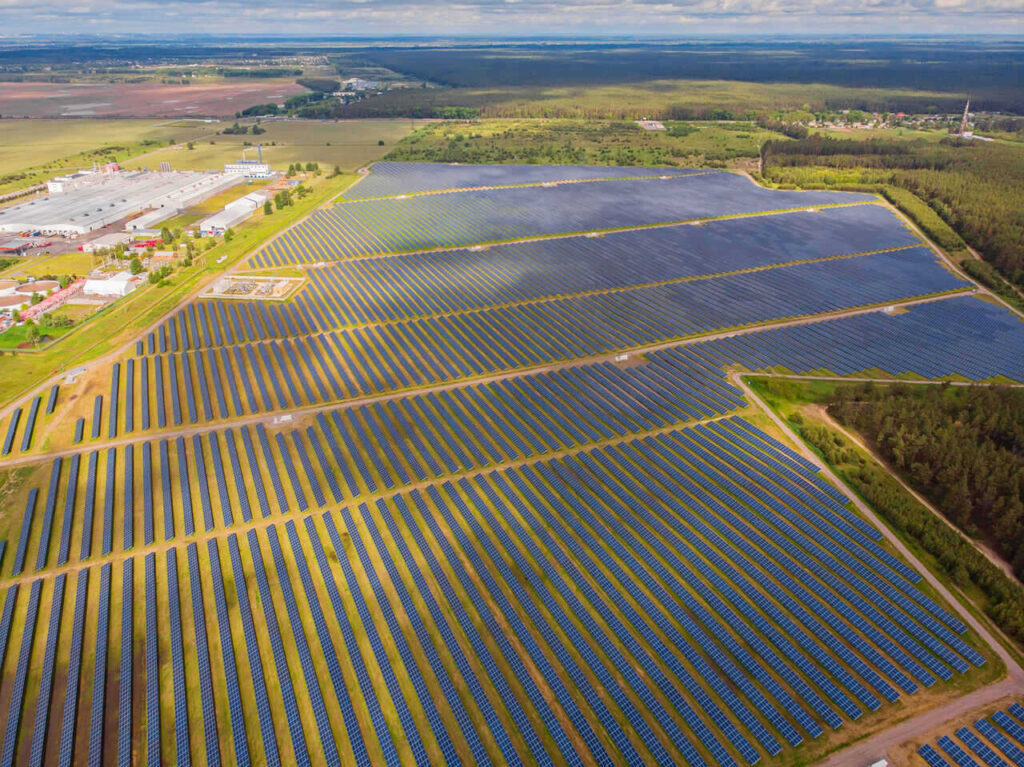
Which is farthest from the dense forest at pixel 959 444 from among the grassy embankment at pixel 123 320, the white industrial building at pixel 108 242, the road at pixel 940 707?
the white industrial building at pixel 108 242

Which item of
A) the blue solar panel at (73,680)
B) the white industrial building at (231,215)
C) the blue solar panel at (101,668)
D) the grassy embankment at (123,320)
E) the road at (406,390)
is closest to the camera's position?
the blue solar panel at (73,680)

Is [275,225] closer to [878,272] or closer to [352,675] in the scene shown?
[352,675]

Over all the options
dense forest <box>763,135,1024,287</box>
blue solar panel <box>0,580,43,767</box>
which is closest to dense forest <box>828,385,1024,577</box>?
dense forest <box>763,135,1024,287</box>

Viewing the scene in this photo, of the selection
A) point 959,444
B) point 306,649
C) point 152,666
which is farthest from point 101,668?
point 959,444

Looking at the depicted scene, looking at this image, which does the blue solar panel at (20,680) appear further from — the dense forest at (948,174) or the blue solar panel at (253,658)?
the dense forest at (948,174)

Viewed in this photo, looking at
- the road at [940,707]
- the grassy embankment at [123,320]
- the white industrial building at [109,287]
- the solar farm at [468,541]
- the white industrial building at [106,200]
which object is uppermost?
the white industrial building at [106,200]
